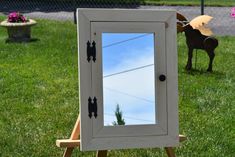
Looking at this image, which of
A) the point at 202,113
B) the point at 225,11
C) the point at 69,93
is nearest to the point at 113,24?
the point at 202,113

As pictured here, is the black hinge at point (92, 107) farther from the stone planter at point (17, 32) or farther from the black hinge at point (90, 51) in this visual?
the stone planter at point (17, 32)

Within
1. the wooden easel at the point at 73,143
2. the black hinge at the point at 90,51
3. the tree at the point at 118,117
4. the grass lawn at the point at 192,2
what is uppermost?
the grass lawn at the point at 192,2

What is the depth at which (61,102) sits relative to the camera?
22.4ft

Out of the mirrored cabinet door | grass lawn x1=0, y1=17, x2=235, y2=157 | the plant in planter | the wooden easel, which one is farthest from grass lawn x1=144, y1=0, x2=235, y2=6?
the mirrored cabinet door

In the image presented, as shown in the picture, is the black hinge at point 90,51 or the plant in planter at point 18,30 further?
the plant in planter at point 18,30

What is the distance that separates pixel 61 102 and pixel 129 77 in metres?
3.31

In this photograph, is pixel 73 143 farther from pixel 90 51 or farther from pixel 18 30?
pixel 18 30

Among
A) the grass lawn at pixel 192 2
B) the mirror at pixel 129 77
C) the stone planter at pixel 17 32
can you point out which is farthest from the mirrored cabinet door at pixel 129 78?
the grass lawn at pixel 192 2

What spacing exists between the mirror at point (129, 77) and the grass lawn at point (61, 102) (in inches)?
61.1

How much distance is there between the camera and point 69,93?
7.23 m

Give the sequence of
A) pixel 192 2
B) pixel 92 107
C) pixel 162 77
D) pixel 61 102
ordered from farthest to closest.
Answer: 1. pixel 192 2
2. pixel 61 102
3. pixel 162 77
4. pixel 92 107

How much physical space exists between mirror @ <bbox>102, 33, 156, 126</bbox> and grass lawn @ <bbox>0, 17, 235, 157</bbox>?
1.55 meters

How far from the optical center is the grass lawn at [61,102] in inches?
208

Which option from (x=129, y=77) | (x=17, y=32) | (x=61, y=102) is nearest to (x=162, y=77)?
(x=129, y=77)
